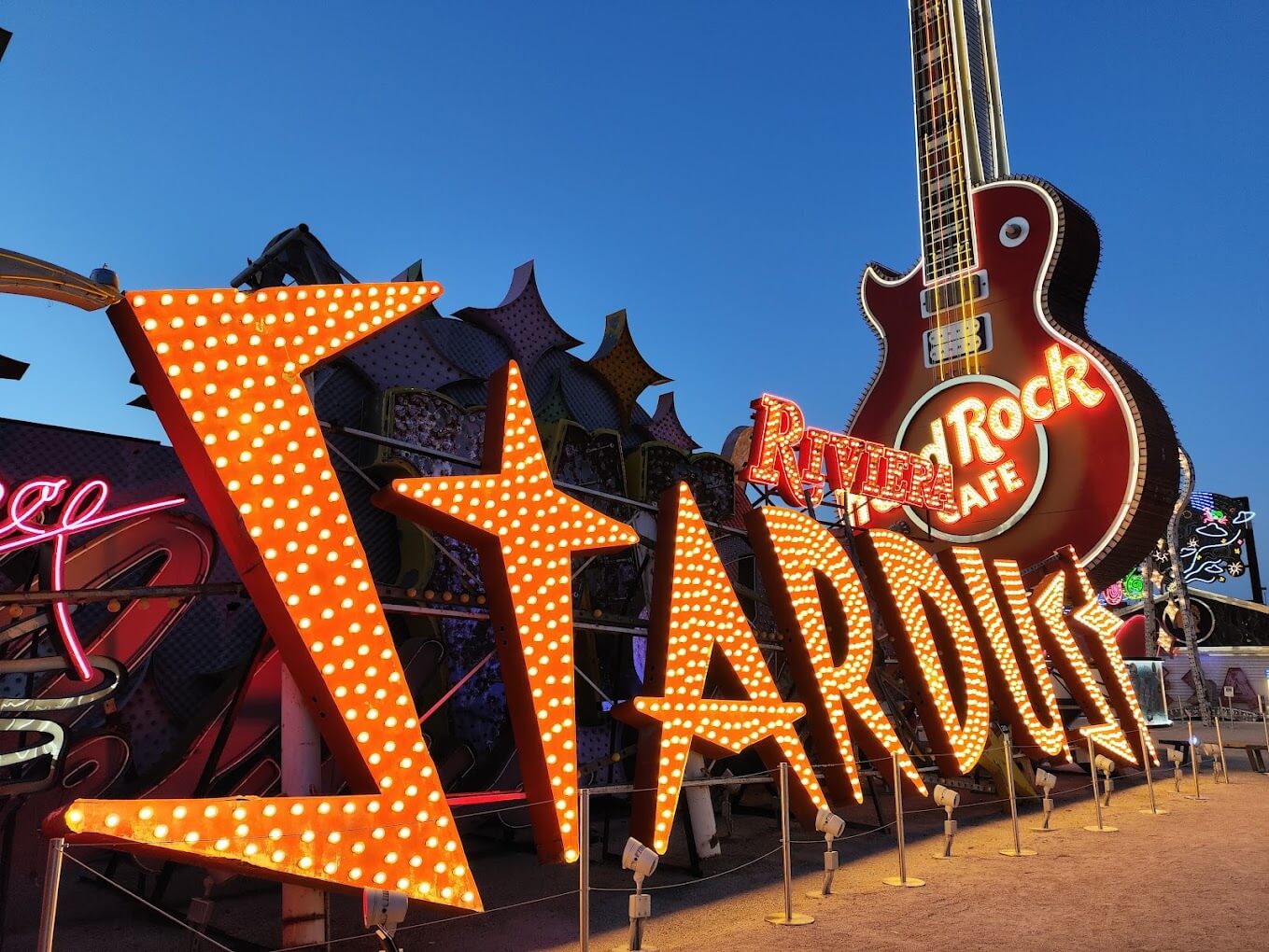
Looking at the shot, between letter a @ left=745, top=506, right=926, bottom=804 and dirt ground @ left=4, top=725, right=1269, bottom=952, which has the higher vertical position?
letter a @ left=745, top=506, right=926, bottom=804

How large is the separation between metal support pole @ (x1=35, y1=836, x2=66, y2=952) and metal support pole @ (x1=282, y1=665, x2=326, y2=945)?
5.50ft

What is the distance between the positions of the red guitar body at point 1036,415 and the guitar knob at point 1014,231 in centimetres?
3

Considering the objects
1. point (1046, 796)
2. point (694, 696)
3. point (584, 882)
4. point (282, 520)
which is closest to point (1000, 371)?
point (1046, 796)

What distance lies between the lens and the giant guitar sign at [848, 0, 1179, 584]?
53.9 ft

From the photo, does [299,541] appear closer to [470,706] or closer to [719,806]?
[470,706]

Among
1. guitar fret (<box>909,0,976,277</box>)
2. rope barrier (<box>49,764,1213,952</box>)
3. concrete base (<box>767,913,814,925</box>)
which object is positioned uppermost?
guitar fret (<box>909,0,976,277</box>)

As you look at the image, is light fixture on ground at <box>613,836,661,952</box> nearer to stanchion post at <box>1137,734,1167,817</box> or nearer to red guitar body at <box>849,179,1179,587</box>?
stanchion post at <box>1137,734,1167,817</box>

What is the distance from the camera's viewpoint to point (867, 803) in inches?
516

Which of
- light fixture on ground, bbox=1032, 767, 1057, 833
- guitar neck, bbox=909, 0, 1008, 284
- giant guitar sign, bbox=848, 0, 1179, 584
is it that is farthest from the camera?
guitar neck, bbox=909, 0, 1008, 284

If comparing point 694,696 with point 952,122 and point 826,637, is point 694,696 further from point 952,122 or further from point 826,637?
point 952,122

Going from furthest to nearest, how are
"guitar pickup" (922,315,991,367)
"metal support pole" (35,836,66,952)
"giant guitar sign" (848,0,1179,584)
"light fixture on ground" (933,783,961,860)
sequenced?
1. "guitar pickup" (922,315,991,367)
2. "giant guitar sign" (848,0,1179,584)
3. "light fixture on ground" (933,783,961,860)
4. "metal support pole" (35,836,66,952)

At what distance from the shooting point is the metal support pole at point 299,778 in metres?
5.85

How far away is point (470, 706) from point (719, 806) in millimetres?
4046

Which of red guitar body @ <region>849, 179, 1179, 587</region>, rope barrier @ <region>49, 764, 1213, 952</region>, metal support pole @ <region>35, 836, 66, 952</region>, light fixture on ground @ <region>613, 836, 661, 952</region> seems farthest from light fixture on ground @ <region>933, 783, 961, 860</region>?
metal support pole @ <region>35, 836, 66, 952</region>
